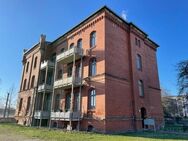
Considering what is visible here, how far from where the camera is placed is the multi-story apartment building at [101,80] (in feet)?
57.7

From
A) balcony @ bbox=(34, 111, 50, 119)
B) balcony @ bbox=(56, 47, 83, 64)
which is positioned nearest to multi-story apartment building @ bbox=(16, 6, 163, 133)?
balcony @ bbox=(56, 47, 83, 64)

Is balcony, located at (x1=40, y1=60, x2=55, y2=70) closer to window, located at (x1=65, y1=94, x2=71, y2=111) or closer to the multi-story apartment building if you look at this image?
the multi-story apartment building

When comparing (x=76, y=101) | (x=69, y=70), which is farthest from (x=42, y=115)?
(x=69, y=70)

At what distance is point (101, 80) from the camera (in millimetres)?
17562

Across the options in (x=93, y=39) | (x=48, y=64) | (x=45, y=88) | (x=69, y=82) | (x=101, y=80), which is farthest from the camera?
(x=48, y=64)

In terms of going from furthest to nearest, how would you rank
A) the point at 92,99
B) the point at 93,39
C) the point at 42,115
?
the point at 42,115 < the point at 93,39 < the point at 92,99

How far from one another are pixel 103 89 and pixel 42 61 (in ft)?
47.6

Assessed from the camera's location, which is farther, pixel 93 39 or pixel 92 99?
pixel 93 39

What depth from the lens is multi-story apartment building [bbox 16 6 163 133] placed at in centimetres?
1758

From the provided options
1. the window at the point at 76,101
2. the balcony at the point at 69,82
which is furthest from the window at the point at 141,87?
the balcony at the point at 69,82

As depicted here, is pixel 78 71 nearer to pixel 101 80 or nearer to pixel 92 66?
pixel 92 66

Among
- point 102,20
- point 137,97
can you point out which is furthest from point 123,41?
point 137,97

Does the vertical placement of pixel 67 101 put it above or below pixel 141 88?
below

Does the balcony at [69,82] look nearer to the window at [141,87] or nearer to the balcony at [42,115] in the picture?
the balcony at [42,115]
